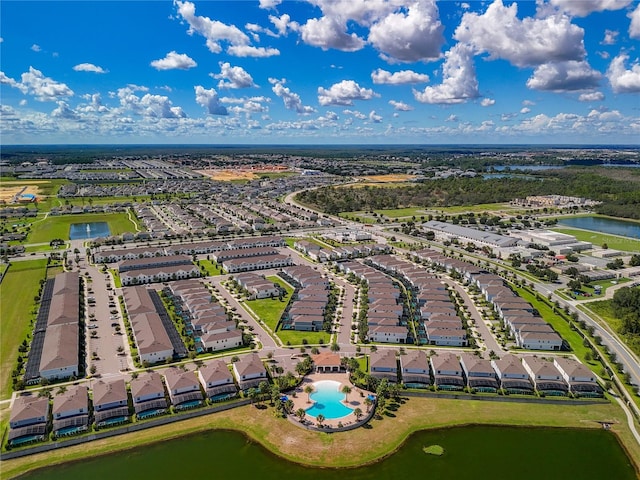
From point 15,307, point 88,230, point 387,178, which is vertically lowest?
point 15,307

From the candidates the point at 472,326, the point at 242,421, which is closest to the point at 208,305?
the point at 242,421

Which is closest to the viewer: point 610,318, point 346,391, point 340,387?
point 346,391

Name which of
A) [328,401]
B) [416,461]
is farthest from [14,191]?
[416,461]

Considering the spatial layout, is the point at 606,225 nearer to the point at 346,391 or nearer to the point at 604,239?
the point at 604,239

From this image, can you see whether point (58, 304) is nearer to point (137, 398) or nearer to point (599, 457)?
point (137, 398)

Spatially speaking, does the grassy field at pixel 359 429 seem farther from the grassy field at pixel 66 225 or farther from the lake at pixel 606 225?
the lake at pixel 606 225

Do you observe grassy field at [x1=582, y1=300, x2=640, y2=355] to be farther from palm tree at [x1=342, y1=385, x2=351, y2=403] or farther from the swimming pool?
the swimming pool

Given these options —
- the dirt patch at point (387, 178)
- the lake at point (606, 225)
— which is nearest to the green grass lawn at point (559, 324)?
the lake at point (606, 225)

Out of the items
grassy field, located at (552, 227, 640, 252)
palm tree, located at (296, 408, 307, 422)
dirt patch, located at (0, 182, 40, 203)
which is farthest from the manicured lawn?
dirt patch, located at (0, 182, 40, 203)
